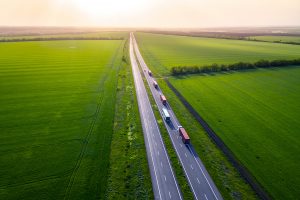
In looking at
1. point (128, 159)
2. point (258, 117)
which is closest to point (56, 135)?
point (128, 159)

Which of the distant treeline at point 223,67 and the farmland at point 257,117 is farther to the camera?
the distant treeline at point 223,67

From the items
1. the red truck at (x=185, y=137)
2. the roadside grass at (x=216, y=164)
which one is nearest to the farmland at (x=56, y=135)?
the red truck at (x=185, y=137)

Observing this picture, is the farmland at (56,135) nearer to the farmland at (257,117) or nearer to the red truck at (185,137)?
the red truck at (185,137)

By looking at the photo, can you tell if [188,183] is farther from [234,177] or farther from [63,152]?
[63,152]

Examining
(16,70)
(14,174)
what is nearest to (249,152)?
(14,174)

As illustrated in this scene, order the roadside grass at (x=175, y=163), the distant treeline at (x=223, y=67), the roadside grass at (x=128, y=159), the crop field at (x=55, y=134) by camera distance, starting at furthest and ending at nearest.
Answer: the distant treeline at (x=223, y=67), the crop field at (x=55, y=134), the roadside grass at (x=175, y=163), the roadside grass at (x=128, y=159)

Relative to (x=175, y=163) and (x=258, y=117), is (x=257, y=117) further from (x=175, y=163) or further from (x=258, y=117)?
(x=175, y=163)

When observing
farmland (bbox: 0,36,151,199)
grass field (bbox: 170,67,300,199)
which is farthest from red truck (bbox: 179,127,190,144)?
farmland (bbox: 0,36,151,199)
